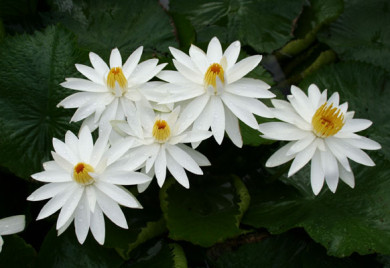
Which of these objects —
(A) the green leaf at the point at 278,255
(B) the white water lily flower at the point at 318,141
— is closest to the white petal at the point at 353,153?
(B) the white water lily flower at the point at 318,141

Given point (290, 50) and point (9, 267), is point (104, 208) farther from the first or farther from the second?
point (290, 50)

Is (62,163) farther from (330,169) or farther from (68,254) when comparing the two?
(330,169)

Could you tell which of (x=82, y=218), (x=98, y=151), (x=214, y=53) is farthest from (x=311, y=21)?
(x=82, y=218)

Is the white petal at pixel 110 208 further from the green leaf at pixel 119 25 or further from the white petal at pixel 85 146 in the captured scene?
the green leaf at pixel 119 25

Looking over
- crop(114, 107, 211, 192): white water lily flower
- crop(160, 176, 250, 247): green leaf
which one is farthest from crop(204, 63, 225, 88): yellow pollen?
crop(160, 176, 250, 247): green leaf

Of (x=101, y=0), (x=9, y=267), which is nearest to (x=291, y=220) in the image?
(x=9, y=267)

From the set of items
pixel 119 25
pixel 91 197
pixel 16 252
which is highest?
pixel 119 25
